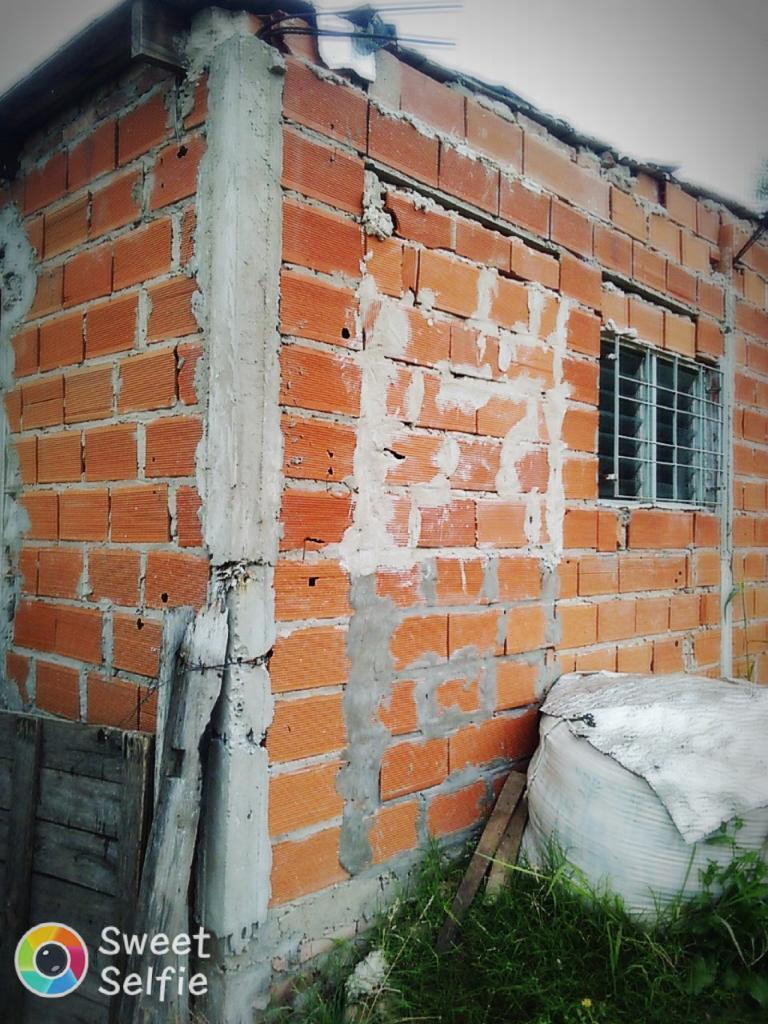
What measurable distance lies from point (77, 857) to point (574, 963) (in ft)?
4.14

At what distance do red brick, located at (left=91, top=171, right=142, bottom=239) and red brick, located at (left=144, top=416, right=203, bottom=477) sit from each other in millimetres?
592

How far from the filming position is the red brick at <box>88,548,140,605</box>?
1934mm

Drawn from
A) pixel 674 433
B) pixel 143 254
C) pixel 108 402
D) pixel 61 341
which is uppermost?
pixel 143 254

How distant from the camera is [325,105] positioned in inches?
74.2


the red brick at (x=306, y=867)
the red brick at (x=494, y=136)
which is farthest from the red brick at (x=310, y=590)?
the red brick at (x=494, y=136)

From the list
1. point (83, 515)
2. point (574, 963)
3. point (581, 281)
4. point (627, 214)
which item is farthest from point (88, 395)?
point (627, 214)

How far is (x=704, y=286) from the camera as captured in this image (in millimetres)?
3352

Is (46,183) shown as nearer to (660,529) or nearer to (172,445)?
(172,445)

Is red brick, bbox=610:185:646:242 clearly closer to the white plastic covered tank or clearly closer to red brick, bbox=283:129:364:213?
red brick, bbox=283:129:364:213

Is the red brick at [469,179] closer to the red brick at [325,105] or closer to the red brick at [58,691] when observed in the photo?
the red brick at [325,105]

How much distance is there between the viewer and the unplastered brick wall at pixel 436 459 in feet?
6.02

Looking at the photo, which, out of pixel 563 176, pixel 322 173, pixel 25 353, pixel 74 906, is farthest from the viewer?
pixel 563 176

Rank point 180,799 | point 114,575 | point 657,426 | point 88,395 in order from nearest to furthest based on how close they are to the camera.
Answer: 1. point 180,799
2. point 114,575
3. point 88,395
4. point 657,426

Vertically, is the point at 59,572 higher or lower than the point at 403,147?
lower
